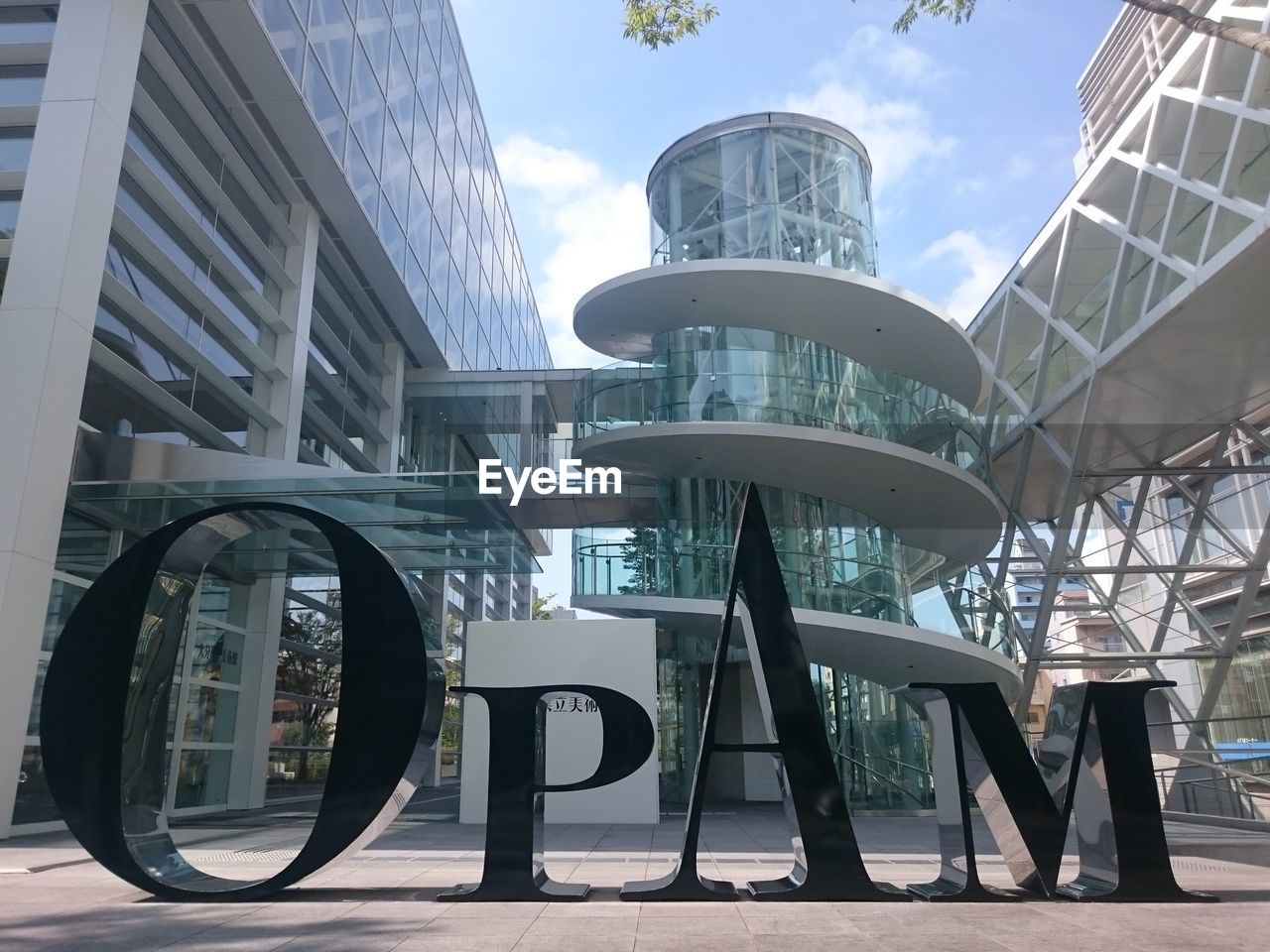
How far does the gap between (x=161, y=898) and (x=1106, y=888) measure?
6.47 m

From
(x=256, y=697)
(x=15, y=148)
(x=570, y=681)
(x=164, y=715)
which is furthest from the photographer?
(x=256, y=697)

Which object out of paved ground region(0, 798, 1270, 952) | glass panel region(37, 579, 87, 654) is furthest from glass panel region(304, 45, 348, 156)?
paved ground region(0, 798, 1270, 952)

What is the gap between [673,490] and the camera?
59.5 feet

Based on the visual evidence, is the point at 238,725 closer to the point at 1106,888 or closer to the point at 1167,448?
the point at 1106,888

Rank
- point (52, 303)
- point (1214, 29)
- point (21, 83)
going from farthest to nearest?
point (21, 83) < point (52, 303) < point (1214, 29)

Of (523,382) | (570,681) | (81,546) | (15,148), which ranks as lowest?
(570,681)

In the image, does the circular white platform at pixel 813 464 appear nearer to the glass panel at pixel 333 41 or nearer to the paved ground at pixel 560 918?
the glass panel at pixel 333 41

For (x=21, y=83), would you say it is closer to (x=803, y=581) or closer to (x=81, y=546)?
(x=81, y=546)

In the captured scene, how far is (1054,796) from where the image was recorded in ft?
22.7

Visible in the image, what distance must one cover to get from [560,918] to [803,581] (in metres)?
9.95

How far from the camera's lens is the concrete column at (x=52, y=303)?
9.89 meters

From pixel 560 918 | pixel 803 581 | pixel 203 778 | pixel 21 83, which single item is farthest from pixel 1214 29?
pixel 203 778

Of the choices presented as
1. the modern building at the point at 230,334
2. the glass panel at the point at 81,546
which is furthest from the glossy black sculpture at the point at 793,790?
the glass panel at the point at 81,546

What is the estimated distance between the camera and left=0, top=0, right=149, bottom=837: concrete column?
32.4 ft
